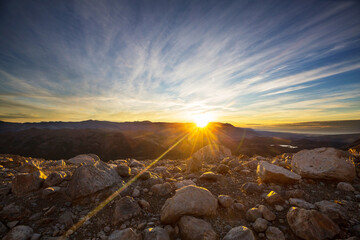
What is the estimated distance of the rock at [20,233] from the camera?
246cm

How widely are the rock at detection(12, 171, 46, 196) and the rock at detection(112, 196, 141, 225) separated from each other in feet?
7.10

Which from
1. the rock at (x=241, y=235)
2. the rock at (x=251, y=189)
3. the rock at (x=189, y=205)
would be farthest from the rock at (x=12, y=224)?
the rock at (x=251, y=189)

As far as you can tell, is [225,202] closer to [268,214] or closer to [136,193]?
[268,214]

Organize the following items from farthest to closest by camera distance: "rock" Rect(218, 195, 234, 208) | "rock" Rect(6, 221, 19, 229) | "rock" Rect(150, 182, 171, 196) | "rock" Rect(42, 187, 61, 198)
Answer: "rock" Rect(150, 182, 171, 196) < "rock" Rect(42, 187, 61, 198) < "rock" Rect(218, 195, 234, 208) < "rock" Rect(6, 221, 19, 229)

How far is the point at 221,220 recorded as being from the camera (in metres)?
2.92

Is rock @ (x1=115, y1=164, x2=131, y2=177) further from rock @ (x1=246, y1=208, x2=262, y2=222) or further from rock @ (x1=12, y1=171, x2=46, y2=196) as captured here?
rock @ (x1=246, y1=208, x2=262, y2=222)

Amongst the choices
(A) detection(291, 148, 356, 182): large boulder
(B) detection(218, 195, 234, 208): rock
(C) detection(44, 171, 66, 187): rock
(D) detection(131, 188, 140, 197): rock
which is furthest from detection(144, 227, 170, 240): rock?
(A) detection(291, 148, 356, 182): large boulder

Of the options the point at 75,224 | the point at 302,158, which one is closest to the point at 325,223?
the point at 302,158

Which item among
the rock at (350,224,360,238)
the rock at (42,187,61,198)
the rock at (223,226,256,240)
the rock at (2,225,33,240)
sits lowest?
the rock at (2,225,33,240)

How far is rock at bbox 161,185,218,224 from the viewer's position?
2787mm

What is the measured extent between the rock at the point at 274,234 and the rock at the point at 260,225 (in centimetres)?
7

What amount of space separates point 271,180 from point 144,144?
54827mm

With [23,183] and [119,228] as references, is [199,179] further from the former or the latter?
[23,183]

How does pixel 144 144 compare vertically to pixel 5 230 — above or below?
below
